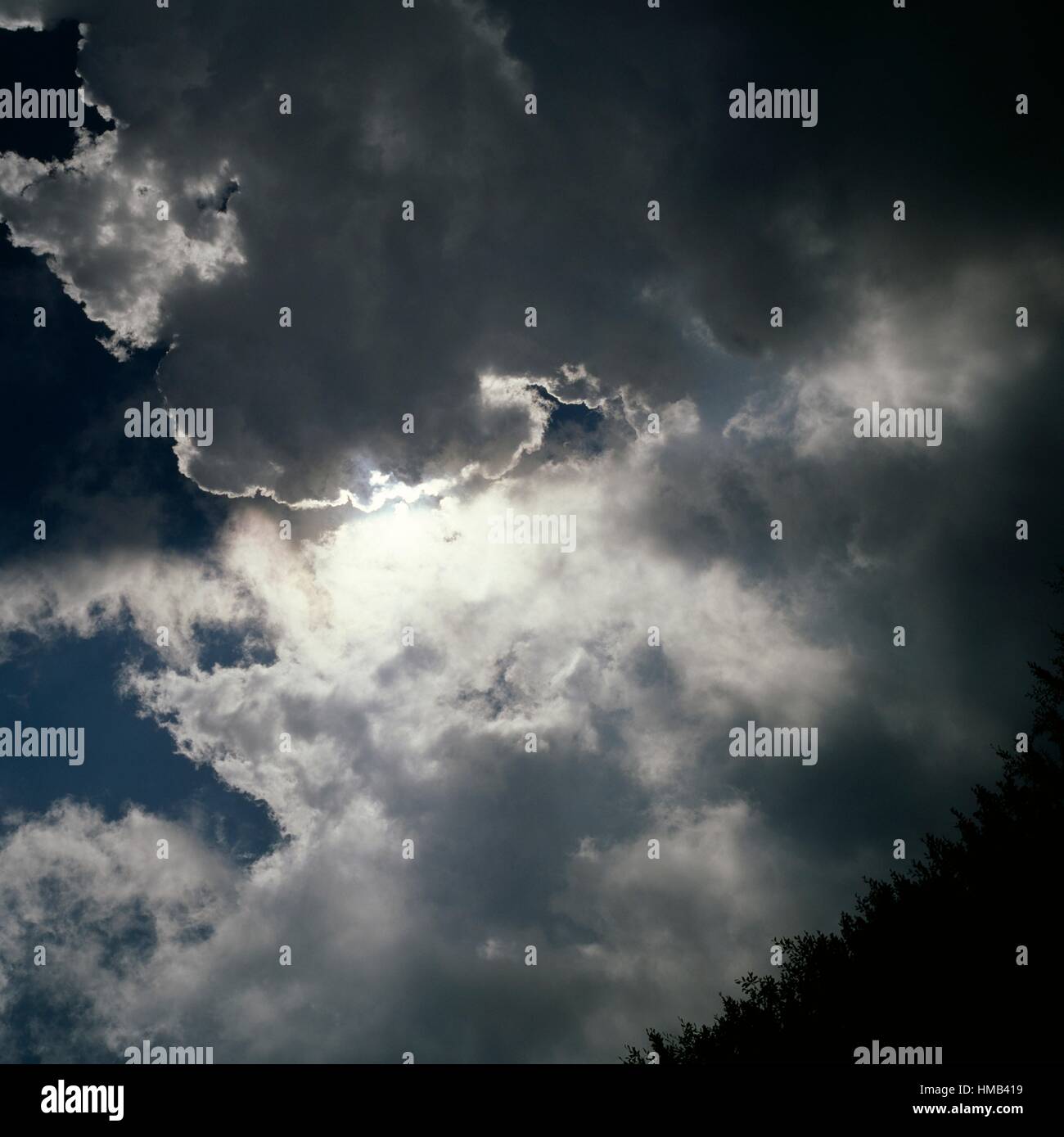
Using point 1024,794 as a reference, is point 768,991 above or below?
below

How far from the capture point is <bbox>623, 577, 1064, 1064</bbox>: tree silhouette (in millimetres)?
17578

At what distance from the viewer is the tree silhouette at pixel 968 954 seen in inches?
692

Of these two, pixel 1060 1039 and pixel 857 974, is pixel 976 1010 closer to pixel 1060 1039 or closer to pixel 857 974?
pixel 1060 1039

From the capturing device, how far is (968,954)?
1898cm

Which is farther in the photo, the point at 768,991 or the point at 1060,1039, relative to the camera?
the point at 768,991
